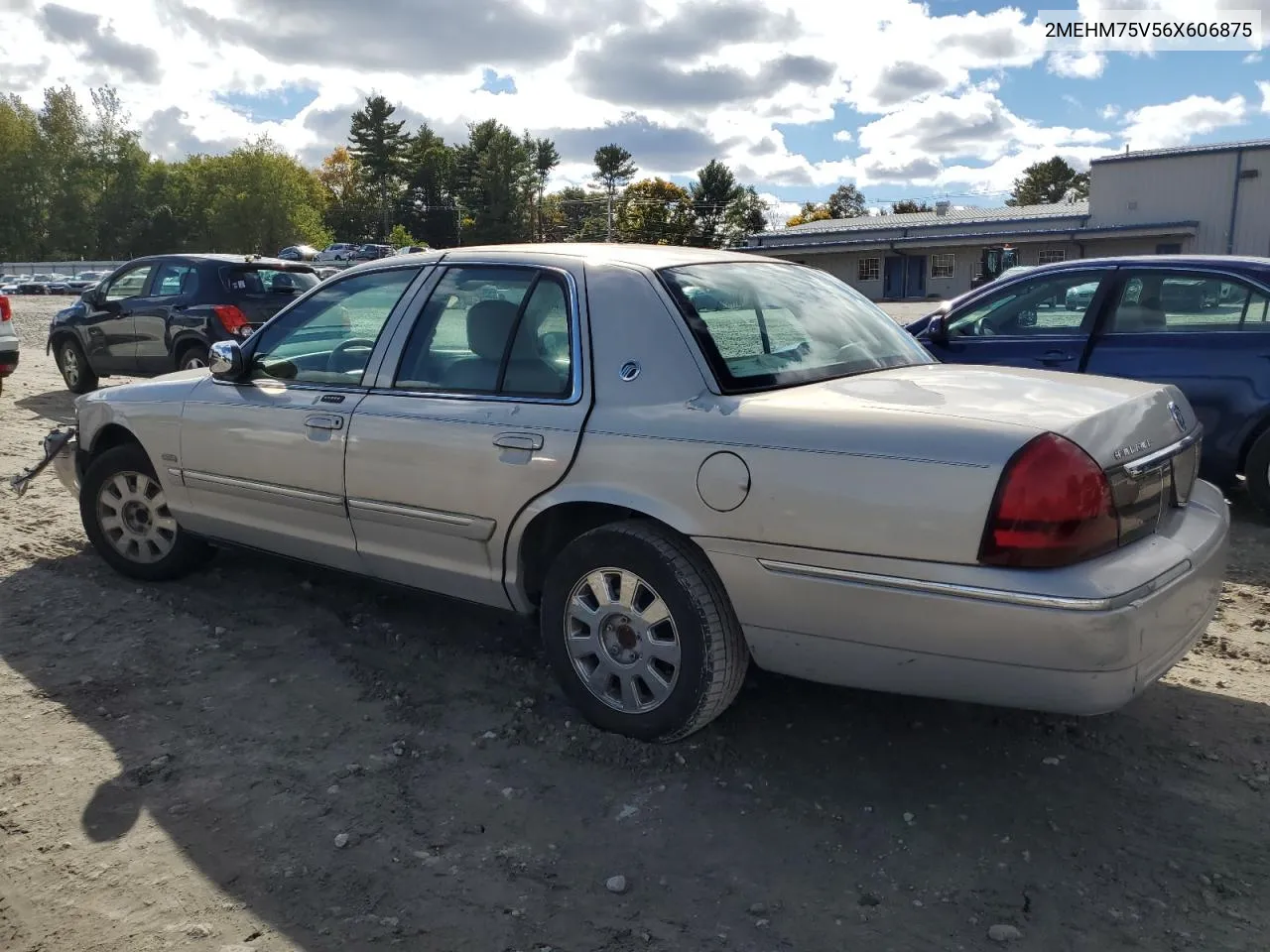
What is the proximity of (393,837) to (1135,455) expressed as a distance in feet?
7.86

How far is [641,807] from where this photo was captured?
3201mm

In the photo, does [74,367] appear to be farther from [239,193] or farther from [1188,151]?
[239,193]

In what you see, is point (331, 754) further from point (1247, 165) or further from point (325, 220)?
point (325, 220)

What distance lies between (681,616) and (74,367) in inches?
465

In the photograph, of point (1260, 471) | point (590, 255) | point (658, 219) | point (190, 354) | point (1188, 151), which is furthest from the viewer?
point (658, 219)

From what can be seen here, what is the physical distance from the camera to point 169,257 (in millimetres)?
11617

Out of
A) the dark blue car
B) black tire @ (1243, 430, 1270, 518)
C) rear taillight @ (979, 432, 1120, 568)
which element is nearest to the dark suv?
the dark blue car

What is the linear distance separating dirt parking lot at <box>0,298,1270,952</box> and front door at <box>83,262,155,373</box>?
8.34 m

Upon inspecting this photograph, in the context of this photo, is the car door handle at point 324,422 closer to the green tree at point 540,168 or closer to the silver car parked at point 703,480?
the silver car parked at point 703,480

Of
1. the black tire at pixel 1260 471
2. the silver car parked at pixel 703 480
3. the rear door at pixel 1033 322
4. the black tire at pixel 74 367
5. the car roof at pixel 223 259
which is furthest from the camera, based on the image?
the black tire at pixel 74 367

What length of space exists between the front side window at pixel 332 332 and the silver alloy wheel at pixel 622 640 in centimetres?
145

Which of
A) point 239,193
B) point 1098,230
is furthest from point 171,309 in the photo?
point 239,193

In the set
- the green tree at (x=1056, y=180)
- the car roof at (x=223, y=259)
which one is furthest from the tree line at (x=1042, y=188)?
the car roof at (x=223, y=259)

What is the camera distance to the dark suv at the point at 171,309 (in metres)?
11.3
